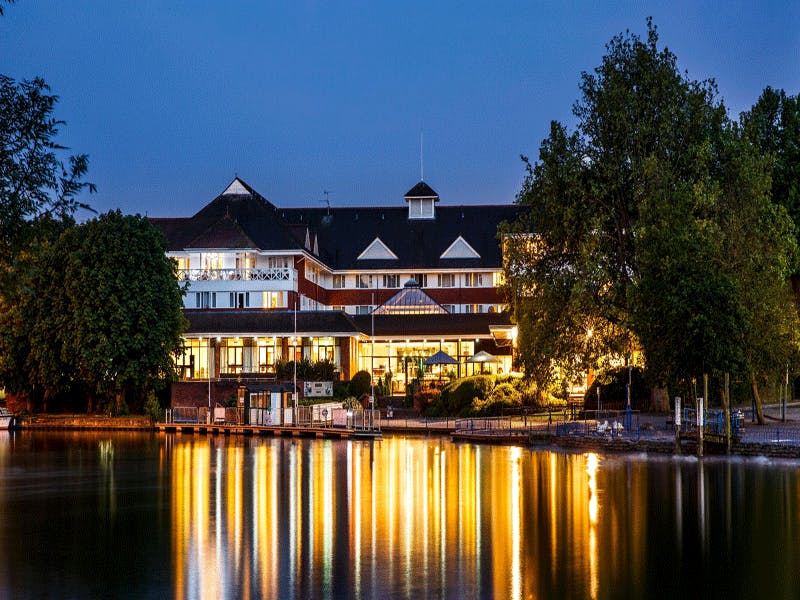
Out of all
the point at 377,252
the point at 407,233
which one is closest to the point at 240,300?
the point at 377,252

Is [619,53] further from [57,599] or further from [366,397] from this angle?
[57,599]

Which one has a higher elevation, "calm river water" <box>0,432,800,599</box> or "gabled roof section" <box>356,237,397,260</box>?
"gabled roof section" <box>356,237,397,260</box>

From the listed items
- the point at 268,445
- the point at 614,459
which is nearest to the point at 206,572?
the point at 614,459

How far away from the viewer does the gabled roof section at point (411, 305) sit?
306 feet

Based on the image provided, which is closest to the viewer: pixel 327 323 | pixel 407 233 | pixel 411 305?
pixel 327 323

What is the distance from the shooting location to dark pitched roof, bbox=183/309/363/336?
84.6m

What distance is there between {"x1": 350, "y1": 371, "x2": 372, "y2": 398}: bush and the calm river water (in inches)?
1297

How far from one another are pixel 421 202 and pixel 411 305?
52.1 feet

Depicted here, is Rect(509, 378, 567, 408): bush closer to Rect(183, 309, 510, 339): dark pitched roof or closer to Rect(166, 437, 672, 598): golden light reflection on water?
Rect(166, 437, 672, 598): golden light reflection on water

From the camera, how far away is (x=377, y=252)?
336ft

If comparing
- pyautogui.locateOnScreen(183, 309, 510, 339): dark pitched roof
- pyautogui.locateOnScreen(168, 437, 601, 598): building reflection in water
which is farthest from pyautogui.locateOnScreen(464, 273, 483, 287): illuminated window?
pyautogui.locateOnScreen(168, 437, 601, 598): building reflection in water

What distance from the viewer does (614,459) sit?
41781 millimetres

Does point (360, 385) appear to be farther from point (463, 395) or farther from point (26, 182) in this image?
point (26, 182)

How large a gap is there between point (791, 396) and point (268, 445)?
110 feet
